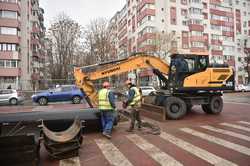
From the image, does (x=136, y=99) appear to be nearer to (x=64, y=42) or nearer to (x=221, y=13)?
(x=64, y=42)

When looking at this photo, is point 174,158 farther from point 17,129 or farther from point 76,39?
point 76,39

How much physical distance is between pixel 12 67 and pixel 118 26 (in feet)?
148

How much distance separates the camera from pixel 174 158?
20.7 ft

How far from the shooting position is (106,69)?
11.5 m

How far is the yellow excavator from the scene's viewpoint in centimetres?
1185

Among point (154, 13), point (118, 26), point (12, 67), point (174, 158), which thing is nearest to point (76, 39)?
point (12, 67)

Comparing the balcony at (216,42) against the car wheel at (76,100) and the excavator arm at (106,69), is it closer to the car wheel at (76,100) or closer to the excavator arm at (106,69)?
the car wheel at (76,100)

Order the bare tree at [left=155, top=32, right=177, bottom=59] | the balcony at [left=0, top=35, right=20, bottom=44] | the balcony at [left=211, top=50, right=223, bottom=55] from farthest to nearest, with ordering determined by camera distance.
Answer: the balcony at [left=211, top=50, right=223, bottom=55]
the bare tree at [left=155, top=32, right=177, bottom=59]
the balcony at [left=0, top=35, right=20, bottom=44]

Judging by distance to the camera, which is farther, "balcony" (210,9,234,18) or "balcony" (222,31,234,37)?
"balcony" (222,31,234,37)

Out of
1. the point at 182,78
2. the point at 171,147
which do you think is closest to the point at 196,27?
the point at 182,78

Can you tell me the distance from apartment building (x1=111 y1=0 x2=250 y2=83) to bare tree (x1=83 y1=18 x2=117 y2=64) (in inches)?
287

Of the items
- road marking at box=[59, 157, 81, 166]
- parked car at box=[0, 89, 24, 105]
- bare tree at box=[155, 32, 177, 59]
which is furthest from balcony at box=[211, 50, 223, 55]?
road marking at box=[59, 157, 81, 166]

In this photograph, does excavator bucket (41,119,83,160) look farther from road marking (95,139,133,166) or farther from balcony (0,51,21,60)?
balcony (0,51,21,60)

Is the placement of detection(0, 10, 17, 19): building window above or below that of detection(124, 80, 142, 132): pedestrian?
above
